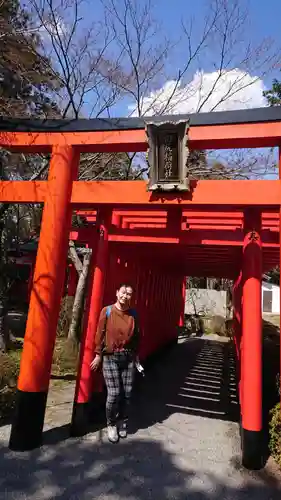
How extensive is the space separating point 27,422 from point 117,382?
3.22ft

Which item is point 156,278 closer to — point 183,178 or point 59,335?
point 59,335

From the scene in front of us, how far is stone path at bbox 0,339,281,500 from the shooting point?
276 cm

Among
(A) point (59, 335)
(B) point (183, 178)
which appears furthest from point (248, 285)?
(A) point (59, 335)

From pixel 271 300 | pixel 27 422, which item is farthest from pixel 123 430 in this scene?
pixel 271 300

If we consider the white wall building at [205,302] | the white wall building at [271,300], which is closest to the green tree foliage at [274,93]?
the white wall building at [205,302]

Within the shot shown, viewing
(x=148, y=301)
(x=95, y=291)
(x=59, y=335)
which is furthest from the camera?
(x=59, y=335)

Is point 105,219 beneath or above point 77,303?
above

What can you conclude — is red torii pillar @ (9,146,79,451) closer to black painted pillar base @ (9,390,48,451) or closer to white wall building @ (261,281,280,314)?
black painted pillar base @ (9,390,48,451)

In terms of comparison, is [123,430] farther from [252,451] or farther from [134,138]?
[134,138]

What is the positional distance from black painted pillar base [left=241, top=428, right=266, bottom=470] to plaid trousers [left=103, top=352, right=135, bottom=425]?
1274 millimetres

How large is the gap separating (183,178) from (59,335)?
271 inches

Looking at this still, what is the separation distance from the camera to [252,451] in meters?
3.25

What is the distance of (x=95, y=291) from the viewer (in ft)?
13.7

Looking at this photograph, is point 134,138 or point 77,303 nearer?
point 134,138
